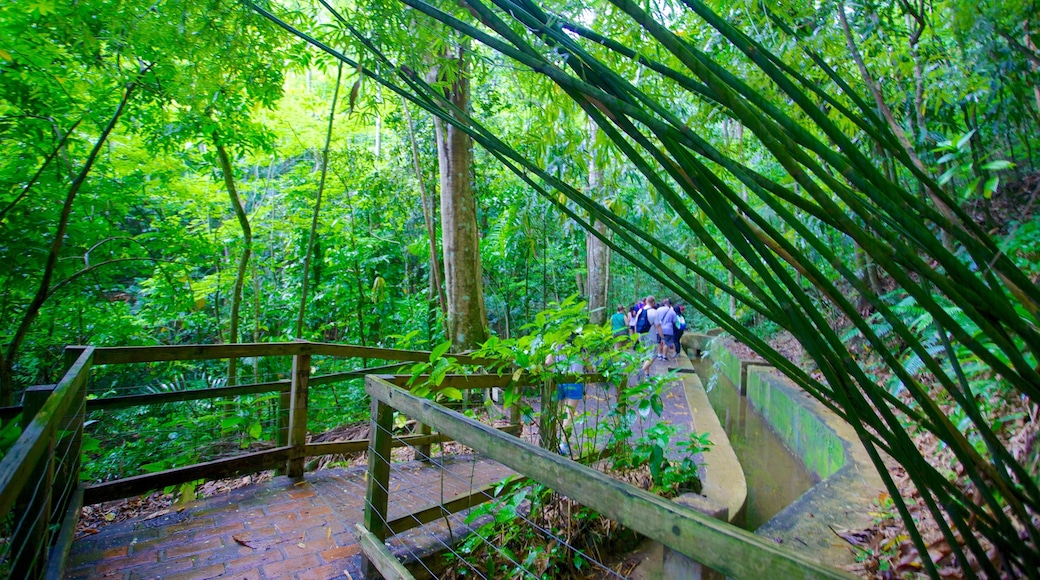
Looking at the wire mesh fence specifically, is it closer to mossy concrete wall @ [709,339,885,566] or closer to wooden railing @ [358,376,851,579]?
wooden railing @ [358,376,851,579]

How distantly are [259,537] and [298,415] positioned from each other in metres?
1.00

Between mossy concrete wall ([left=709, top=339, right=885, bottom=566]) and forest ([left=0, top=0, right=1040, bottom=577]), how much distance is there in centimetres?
31

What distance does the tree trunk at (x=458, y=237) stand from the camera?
5.71 m

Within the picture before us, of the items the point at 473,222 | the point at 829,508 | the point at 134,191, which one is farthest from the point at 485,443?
the point at 134,191

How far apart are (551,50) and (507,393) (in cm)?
167

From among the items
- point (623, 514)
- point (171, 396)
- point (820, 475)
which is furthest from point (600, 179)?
point (820, 475)

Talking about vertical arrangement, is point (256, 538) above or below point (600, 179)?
below

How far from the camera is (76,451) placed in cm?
260

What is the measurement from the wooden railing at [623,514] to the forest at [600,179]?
11.1 inches

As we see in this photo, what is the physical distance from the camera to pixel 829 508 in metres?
2.93

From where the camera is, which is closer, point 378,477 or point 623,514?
point 623,514

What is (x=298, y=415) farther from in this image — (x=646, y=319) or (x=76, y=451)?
(x=646, y=319)

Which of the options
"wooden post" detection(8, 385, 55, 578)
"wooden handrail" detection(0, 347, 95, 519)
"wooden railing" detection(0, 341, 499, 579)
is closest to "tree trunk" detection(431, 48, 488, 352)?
"wooden railing" detection(0, 341, 499, 579)

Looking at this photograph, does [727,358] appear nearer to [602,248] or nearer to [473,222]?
[602,248]
